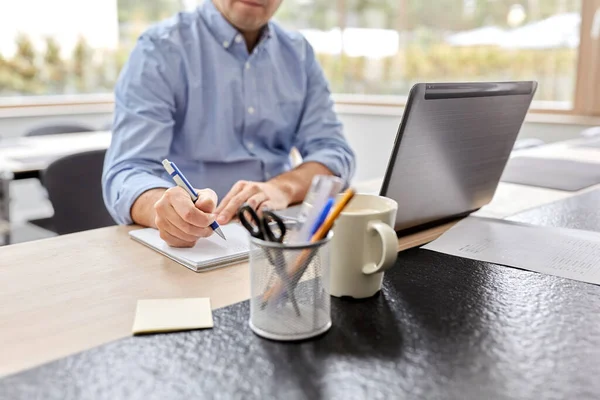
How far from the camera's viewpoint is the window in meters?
3.49

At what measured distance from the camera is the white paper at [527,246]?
2.82 ft

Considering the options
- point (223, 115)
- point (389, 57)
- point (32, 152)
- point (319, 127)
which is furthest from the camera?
point (389, 57)

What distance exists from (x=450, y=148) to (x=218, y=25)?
0.76 m

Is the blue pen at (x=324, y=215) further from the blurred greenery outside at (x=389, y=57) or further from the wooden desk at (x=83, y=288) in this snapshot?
the blurred greenery outside at (x=389, y=57)

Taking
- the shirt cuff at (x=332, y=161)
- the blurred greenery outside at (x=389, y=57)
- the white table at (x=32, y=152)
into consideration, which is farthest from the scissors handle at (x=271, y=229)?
the blurred greenery outside at (x=389, y=57)

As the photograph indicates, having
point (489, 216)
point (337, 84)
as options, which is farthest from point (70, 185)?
point (337, 84)

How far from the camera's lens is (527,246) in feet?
3.14

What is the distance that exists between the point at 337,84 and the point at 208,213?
3.83 metres

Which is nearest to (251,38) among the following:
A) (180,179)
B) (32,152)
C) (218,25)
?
(218,25)

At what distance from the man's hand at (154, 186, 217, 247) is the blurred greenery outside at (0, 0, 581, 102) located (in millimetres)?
2854

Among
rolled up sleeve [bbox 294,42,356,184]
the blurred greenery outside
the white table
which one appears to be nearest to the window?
the blurred greenery outside

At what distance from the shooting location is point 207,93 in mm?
1465

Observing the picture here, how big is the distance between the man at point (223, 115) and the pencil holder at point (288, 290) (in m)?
0.45

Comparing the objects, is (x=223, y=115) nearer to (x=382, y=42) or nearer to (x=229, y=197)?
(x=229, y=197)
